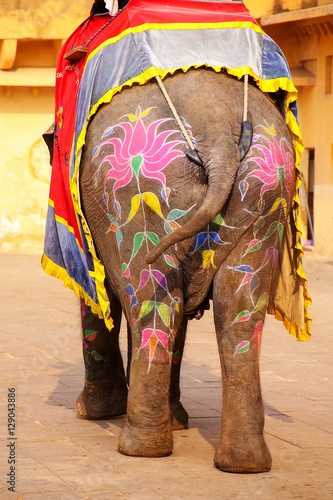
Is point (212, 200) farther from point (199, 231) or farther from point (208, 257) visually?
point (208, 257)

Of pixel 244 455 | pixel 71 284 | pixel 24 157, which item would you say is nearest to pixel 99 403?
pixel 71 284

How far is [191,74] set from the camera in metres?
4.49

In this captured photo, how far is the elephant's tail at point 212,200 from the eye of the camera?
4.12 m

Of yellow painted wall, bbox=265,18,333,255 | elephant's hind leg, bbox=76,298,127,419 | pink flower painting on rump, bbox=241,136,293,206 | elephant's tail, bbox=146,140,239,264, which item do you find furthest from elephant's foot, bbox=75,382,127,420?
yellow painted wall, bbox=265,18,333,255

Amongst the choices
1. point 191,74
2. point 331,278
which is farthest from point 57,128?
point 331,278

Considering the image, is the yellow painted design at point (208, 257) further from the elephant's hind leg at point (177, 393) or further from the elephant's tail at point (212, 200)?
the elephant's hind leg at point (177, 393)

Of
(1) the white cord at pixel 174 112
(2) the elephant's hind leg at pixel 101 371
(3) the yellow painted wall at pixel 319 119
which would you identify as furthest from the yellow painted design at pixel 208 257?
(3) the yellow painted wall at pixel 319 119

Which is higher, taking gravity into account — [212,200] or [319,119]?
[212,200]

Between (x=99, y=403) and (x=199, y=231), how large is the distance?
165 centimetres

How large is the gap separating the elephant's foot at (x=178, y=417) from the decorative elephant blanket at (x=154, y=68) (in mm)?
739

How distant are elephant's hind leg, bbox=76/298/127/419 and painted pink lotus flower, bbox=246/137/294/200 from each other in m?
1.42

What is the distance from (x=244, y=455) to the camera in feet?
14.5

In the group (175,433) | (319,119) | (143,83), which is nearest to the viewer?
(143,83)

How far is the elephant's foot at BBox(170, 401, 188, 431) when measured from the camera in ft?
17.4
